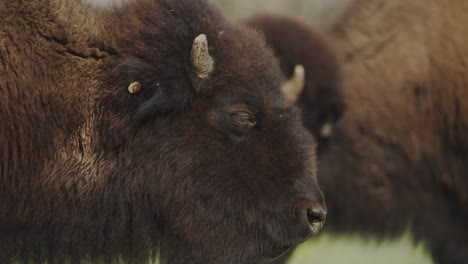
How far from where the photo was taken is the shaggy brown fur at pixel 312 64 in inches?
274

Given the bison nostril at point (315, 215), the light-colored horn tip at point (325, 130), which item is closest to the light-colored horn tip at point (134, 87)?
the bison nostril at point (315, 215)

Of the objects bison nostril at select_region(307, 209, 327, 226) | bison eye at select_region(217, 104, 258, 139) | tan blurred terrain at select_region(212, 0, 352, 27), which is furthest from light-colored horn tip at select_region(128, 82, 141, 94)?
tan blurred terrain at select_region(212, 0, 352, 27)

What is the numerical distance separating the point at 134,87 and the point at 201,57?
341mm

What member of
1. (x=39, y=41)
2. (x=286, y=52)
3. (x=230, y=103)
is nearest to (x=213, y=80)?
(x=230, y=103)

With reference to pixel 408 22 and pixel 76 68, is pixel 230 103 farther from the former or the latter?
pixel 408 22

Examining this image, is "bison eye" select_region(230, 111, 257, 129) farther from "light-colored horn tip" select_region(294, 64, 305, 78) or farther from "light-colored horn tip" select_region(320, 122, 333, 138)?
"light-colored horn tip" select_region(320, 122, 333, 138)

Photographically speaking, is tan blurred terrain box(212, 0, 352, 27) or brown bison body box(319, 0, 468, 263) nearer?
brown bison body box(319, 0, 468, 263)

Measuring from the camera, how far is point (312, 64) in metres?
7.07

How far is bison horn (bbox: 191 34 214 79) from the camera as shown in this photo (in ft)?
13.7

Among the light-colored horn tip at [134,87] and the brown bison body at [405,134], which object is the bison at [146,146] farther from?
the brown bison body at [405,134]

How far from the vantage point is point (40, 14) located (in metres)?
4.17

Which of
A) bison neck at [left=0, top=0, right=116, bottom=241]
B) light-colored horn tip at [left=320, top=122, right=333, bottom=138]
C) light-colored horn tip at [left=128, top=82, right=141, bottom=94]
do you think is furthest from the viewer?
light-colored horn tip at [left=320, top=122, right=333, bottom=138]

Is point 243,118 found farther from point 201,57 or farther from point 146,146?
point 146,146

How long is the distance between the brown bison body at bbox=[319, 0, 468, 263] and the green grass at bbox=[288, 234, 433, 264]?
0.47ft
